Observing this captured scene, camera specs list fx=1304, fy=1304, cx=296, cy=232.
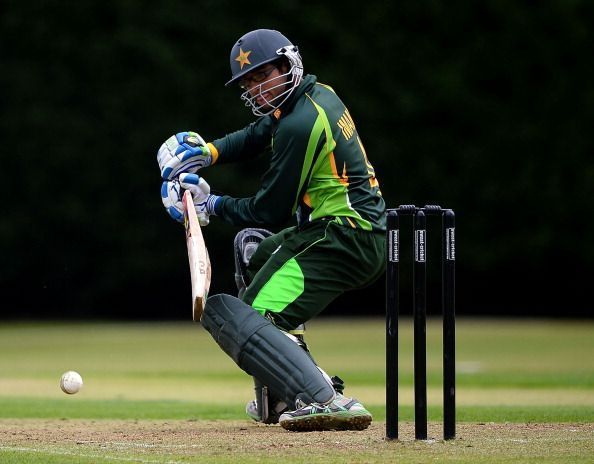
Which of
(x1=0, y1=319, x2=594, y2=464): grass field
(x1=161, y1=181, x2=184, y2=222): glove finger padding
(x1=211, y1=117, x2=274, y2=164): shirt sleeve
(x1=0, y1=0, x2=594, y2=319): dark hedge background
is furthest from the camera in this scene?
(x1=0, y1=0, x2=594, y2=319): dark hedge background

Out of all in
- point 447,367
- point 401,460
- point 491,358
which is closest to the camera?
Answer: point 401,460

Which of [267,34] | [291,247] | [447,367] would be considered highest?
[267,34]

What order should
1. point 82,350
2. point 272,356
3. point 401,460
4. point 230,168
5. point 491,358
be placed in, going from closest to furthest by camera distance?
point 401,460 → point 272,356 → point 491,358 → point 82,350 → point 230,168

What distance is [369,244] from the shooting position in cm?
562

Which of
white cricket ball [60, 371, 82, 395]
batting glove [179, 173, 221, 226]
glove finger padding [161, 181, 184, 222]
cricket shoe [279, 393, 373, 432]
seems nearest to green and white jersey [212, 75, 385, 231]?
batting glove [179, 173, 221, 226]

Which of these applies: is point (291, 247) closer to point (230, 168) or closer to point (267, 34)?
point (267, 34)

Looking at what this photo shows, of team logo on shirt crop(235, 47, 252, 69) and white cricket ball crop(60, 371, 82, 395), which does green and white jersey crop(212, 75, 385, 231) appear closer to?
team logo on shirt crop(235, 47, 252, 69)

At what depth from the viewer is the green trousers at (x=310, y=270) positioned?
5531mm

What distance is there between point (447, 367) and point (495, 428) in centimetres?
96

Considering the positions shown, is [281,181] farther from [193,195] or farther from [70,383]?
[70,383]

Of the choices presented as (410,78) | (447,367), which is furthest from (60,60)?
(447,367)

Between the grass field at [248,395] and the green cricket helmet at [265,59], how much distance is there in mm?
1485

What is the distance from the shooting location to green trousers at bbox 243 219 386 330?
553cm

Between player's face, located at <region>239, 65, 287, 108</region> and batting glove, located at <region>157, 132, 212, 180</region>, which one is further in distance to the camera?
batting glove, located at <region>157, 132, 212, 180</region>
